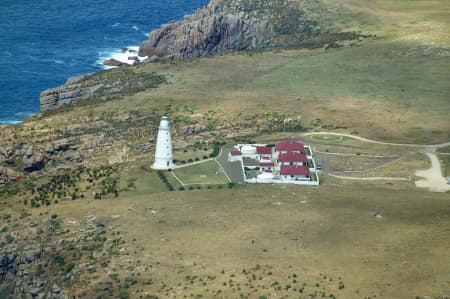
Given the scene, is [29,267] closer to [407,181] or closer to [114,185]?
[114,185]

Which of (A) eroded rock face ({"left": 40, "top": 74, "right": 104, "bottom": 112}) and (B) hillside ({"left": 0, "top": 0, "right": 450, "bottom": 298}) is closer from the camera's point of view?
(B) hillside ({"left": 0, "top": 0, "right": 450, "bottom": 298})

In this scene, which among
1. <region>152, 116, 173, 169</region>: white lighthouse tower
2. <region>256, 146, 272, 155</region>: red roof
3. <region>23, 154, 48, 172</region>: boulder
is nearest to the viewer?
<region>152, 116, 173, 169</region>: white lighthouse tower

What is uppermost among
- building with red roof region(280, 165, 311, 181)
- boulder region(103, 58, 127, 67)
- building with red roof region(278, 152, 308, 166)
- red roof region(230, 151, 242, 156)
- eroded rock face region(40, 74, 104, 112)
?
boulder region(103, 58, 127, 67)

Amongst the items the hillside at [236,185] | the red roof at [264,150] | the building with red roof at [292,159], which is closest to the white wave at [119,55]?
the hillside at [236,185]

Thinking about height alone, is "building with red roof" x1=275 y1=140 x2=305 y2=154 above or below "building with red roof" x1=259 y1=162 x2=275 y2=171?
above

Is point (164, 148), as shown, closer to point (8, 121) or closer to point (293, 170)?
point (293, 170)

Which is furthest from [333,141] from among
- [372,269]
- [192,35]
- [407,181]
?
[192,35]

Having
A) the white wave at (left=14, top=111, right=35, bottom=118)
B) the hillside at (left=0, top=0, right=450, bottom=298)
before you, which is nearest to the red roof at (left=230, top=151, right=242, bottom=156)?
Answer: the hillside at (left=0, top=0, right=450, bottom=298)

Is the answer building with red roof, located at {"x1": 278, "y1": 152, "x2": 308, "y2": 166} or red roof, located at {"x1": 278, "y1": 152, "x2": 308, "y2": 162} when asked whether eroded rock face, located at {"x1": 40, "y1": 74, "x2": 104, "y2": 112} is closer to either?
red roof, located at {"x1": 278, "y1": 152, "x2": 308, "y2": 162}
